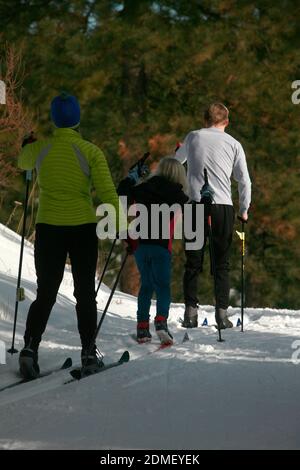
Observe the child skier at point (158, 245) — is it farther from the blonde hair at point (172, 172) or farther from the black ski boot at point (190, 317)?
the black ski boot at point (190, 317)

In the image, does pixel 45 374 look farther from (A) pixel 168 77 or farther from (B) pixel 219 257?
(A) pixel 168 77

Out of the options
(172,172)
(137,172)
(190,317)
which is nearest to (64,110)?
(137,172)

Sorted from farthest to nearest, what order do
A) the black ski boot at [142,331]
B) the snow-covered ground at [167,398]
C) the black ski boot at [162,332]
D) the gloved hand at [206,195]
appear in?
1. the gloved hand at [206,195]
2. the black ski boot at [142,331]
3. the black ski boot at [162,332]
4. the snow-covered ground at [167,398]

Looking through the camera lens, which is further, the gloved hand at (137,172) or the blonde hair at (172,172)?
the blonde hair at (172,172)

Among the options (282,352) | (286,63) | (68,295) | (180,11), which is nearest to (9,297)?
(68,295)

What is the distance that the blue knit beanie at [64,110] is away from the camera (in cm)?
670

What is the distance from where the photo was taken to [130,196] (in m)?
8.32

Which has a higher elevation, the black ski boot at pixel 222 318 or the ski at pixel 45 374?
the ski at pixel 45 374

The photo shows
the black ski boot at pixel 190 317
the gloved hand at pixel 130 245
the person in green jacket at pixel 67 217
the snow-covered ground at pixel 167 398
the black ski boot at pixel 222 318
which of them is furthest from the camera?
the black ski boot at pixel 190 317

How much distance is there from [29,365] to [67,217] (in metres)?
1.00

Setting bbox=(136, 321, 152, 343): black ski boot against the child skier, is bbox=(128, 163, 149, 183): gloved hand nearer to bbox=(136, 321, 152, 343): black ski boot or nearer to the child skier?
the child skier

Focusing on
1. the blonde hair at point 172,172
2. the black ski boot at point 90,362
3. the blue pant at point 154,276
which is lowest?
the black ski boot at point 90,362

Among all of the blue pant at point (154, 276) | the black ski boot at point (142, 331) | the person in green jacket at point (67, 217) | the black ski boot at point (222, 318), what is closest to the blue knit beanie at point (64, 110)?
the person in green jacket at point (67, 217)

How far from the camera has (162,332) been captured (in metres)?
8.12
